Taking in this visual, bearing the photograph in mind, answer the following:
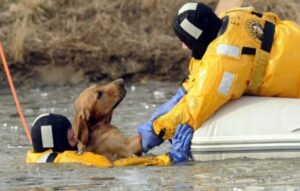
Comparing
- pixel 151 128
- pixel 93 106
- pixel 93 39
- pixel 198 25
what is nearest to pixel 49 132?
pixel 93 106

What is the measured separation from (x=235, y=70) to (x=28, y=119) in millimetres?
4840

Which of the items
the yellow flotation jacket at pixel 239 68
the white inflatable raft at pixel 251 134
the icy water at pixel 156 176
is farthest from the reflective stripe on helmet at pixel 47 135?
the white inflatable raft at pixel 251 134

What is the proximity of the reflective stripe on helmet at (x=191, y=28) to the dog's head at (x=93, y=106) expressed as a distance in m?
0.88

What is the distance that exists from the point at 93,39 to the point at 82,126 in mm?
8723

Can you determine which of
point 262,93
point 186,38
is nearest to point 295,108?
point 262,93

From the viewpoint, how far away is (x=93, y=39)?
17.8 metres

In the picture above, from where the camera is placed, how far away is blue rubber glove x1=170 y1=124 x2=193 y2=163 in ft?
28.5

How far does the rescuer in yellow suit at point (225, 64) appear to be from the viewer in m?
8.59

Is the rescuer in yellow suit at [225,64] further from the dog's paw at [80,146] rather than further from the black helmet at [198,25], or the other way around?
the dog's paw at [80,146]

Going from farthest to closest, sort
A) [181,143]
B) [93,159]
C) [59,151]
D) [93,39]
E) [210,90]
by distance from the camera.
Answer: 1. [93,39]
2. [59,151]
3. [93,159]
4. [181,143]
5. [210,90]

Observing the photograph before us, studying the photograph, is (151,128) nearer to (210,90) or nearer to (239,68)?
(210,90)

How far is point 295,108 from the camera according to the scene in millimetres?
8703

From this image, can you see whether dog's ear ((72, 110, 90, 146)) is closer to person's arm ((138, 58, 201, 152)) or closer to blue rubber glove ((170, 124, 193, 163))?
person's arm ((138, 58, 201, 152))

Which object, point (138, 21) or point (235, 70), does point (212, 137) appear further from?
point (138, 21)
